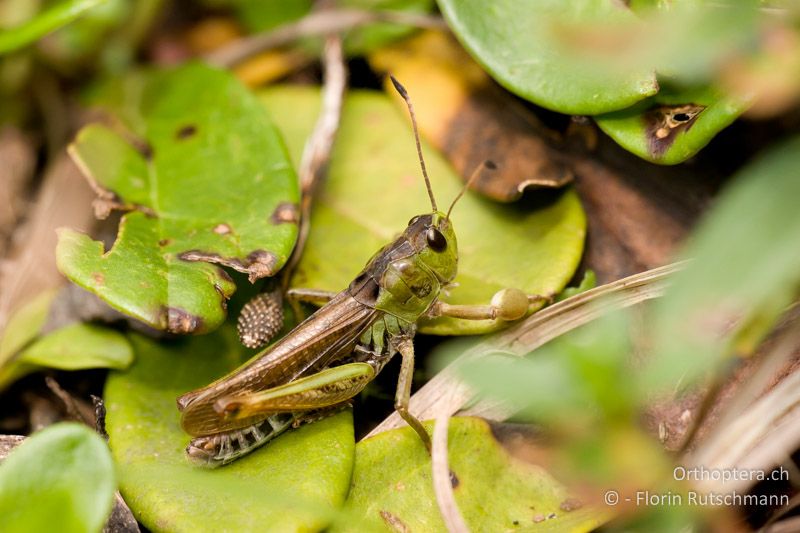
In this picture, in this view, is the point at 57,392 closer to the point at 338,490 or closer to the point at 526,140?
the point at 338,490

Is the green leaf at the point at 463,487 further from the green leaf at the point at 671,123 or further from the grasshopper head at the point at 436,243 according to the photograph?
the green leaf at the point at 671,123

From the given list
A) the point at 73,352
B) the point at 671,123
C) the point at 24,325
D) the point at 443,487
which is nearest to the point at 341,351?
the point at 443,487

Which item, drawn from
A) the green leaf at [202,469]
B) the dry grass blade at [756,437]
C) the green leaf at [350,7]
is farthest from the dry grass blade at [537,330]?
the green leaf at [350,7]

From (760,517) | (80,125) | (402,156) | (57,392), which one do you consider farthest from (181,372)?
(760,517)

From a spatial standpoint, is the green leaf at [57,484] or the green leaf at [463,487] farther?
the green leaf at [463,487]

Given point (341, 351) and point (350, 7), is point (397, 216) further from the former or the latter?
point (350, 7)

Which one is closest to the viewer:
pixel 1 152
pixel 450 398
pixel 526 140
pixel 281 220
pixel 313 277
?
pixel 450 398
